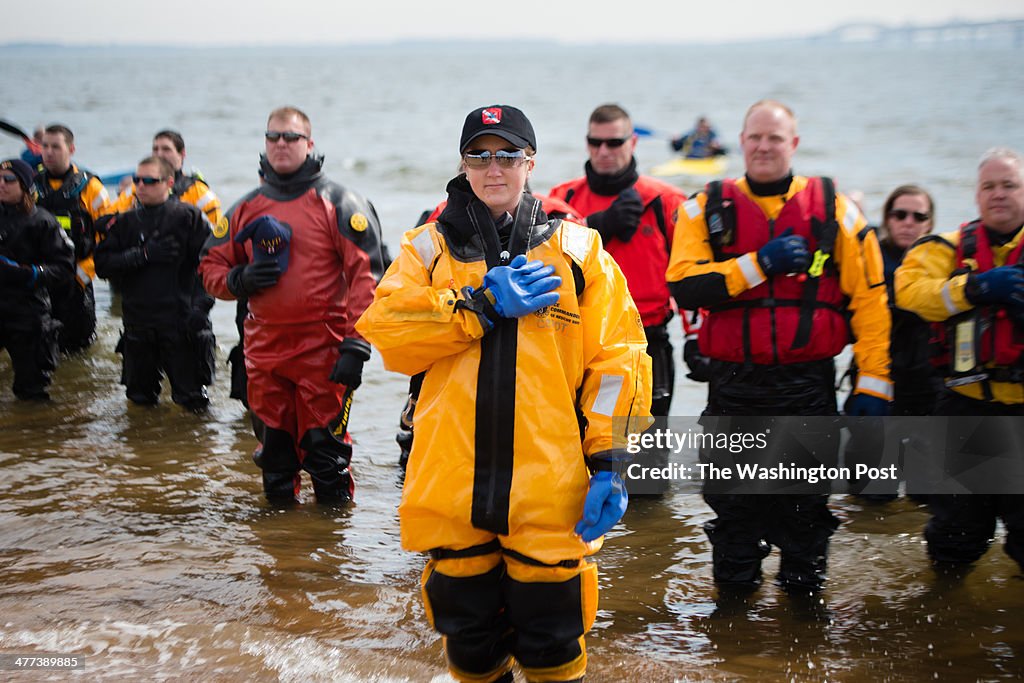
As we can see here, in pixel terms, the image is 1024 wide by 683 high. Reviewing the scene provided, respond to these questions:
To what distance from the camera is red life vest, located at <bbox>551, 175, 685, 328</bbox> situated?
635cm

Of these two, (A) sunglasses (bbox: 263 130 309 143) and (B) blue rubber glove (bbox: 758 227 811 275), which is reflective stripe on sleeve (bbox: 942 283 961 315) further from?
(A) sunglasses (bbox: 263 130 309 143)

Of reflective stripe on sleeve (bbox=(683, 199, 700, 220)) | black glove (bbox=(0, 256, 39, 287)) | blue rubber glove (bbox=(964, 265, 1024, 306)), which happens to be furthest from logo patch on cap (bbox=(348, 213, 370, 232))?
black glove (bbox=(0, 256, 39, 287))

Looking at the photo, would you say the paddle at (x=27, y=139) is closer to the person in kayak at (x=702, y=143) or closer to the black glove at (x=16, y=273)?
the black glove at (x=16, y=273)

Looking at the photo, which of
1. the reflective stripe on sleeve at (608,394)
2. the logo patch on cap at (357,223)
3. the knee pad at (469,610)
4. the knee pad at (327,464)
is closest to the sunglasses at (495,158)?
the reflective stripe on sleeve at (608,394)

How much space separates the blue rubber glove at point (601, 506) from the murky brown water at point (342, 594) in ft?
3.84

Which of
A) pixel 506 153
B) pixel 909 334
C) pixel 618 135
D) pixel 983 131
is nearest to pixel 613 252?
pixel 618 135

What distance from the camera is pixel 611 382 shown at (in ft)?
11.2

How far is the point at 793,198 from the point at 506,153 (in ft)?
5.80

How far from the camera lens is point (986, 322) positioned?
458 centimetres

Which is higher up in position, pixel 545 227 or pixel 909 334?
pixel 545 227

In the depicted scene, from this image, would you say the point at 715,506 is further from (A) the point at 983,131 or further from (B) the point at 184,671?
(A) the point at 983,131

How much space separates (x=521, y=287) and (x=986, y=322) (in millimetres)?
2351

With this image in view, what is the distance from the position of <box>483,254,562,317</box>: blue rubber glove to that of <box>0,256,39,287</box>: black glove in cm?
594

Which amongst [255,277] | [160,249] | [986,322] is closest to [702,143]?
[160,249]
